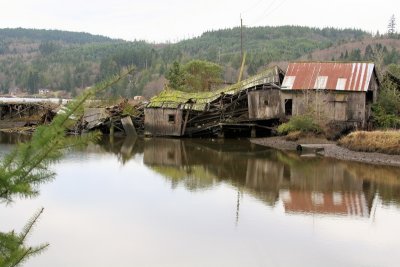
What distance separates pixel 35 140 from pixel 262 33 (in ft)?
633

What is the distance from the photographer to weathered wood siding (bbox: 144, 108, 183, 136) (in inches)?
1645

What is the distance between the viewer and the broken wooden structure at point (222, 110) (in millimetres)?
39906

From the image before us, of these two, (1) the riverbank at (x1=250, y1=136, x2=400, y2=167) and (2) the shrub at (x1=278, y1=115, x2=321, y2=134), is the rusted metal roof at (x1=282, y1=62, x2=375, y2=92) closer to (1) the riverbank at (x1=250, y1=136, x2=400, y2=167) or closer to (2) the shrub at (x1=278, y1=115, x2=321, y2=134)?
(2) the shrub at (x1=278, y1=115, x2=321, y2=134)

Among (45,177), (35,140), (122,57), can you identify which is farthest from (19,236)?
(122,57)

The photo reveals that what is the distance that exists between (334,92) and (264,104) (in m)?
5.17

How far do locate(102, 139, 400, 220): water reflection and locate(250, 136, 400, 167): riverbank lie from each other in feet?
3.17

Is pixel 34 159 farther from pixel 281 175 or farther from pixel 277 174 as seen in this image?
pixel 277 174

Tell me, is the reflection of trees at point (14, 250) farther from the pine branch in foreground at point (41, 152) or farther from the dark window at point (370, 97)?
the dark window at point (370, 97)

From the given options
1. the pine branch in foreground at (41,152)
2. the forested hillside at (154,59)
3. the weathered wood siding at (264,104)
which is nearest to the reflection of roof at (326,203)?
the pine branch in foreground at (41,152)

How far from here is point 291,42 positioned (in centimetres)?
17650

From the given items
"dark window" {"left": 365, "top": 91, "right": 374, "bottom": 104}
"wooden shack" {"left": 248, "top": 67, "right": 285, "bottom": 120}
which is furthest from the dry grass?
"wooden shack" {"left": 248, "top": 67, "right": 285, "bottom": 120}

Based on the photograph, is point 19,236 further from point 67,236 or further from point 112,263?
point 67,236

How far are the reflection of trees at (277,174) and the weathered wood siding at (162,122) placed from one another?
687cm

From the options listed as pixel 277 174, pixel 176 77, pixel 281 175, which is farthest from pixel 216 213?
pixel 176 77
